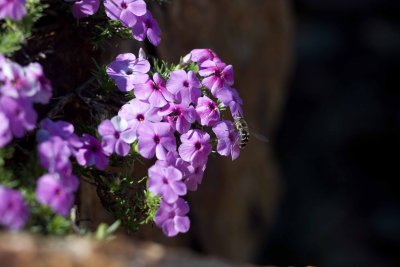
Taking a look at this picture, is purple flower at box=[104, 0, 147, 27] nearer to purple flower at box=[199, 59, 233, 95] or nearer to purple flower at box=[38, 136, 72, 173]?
purple flower at box=[199, 59, 233, 95]

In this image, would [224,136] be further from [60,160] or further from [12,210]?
[12,210]

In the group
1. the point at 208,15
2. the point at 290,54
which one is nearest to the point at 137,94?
the point at 208,15

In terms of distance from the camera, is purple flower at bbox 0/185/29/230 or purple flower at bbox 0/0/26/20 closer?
purple flower at bbox 0/185/29/230

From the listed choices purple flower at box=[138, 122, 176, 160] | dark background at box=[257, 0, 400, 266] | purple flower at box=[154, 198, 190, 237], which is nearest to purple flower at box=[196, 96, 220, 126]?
purple flower at box=[138, 122, 176, 160]

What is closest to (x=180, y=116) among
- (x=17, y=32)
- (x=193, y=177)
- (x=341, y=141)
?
(x=193, y=177)

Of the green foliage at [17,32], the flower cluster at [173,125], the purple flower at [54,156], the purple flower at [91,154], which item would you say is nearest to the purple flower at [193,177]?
the flower cluster at [173,125]

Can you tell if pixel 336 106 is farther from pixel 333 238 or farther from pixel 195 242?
pixel 195 242

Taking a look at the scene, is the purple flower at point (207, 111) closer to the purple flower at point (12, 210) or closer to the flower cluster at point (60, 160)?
the flower cluster at point (60, 160)
